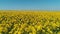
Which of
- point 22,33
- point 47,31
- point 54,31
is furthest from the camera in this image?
→ point 54,31

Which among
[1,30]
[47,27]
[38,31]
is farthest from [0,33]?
[47,27]

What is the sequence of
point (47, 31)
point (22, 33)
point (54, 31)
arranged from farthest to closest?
1. point (54, 31)
2. point (47, 31)
3. point (22, 33)

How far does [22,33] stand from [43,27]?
164 centimetres

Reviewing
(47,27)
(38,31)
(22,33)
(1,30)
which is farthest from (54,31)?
(1,30)

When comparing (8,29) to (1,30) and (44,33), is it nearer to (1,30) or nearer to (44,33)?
(1,30)

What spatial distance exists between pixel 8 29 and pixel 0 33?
3.35 feet

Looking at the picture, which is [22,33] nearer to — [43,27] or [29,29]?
[29,29]

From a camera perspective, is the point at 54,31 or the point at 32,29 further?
the point at 54,31

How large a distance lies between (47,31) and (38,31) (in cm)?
62

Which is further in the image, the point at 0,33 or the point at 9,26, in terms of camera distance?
the point at 9,26

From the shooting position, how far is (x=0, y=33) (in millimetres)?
10383

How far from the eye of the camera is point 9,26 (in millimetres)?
11570

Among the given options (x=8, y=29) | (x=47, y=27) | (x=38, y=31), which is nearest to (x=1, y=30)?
(x=8, y=29)

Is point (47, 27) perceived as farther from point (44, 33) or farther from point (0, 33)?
point (0, 33)
